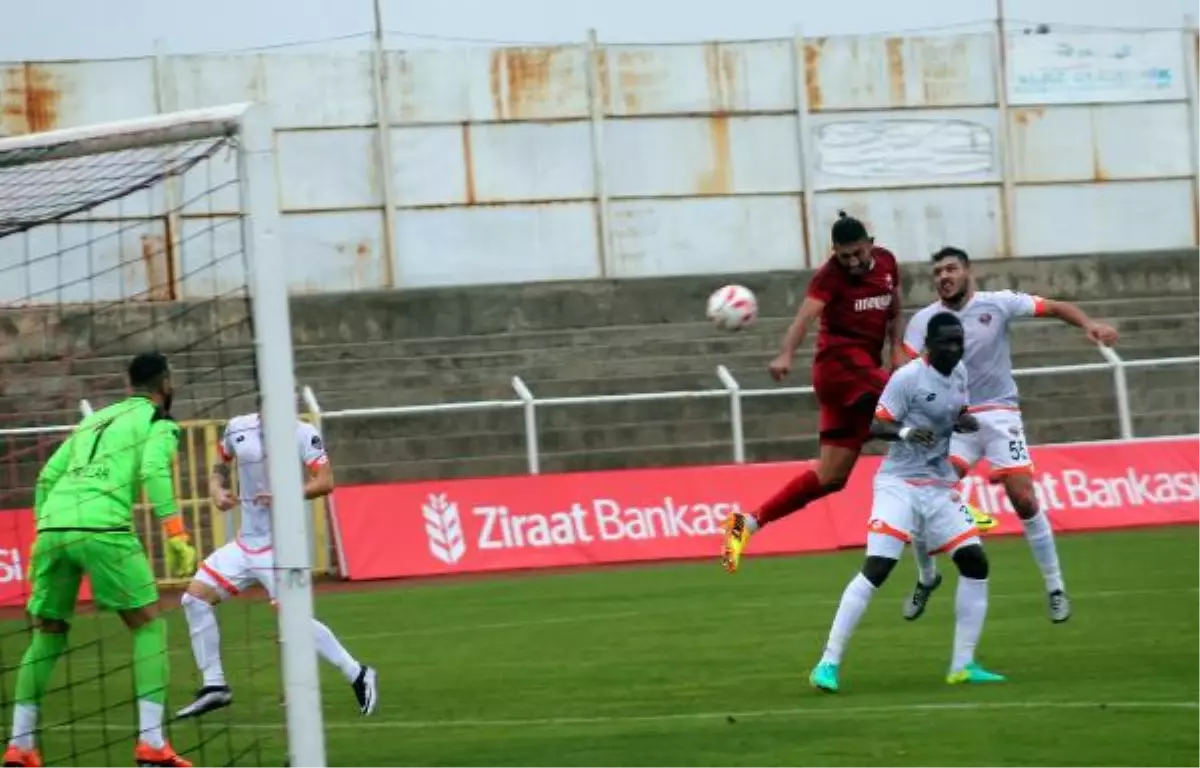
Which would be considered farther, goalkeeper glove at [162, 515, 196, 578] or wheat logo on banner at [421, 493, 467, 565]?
wheat logo on banner at [421, 493, 467, 565]

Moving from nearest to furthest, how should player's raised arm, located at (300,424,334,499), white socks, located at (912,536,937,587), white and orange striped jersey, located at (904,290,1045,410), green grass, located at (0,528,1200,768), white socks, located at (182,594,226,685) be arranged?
green grass, located at (0,528,1200,768), white socks, located at (182,594,226,685), player's raised arm, located at (300,424,334,499), white socks, located at (912,536,937,587), white and orange striped jersey, located at (904,290,1045,410)

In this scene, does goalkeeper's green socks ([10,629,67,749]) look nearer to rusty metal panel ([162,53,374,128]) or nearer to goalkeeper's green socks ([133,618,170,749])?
goalkeeper's green socks ([133,618,170,749])

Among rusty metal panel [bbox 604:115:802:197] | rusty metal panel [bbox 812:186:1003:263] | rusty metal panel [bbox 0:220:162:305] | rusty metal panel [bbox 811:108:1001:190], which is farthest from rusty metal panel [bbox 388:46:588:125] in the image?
rusty metal panel [bbox 0:220:162:305]

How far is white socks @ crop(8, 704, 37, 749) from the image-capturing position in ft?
38.2

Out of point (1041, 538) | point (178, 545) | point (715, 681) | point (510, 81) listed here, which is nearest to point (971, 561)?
point (715, 681)

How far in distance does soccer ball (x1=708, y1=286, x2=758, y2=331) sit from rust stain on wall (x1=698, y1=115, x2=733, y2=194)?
77.6ft

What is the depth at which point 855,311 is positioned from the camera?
16.0 meters

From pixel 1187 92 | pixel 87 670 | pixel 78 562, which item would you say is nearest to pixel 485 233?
pixel 1187 92

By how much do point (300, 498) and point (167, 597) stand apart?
15.5m

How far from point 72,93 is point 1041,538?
86.2 ft

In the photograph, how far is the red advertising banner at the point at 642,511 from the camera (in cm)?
2639

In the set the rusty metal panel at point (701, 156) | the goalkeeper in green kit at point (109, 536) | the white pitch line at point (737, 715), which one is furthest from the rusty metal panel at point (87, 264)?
the goalkeeper in green kit at point (109, 536)

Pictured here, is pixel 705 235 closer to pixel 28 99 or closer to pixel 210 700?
pixel 28 99

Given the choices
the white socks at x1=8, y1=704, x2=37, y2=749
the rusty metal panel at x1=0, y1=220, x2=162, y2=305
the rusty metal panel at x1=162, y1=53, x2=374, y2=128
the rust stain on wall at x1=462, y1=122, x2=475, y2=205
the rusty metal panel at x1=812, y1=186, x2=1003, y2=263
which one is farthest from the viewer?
the rusty metal panel at x1=812, y1=186, x2=1003, y2=263
